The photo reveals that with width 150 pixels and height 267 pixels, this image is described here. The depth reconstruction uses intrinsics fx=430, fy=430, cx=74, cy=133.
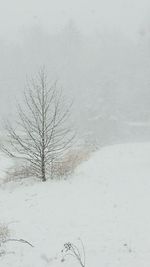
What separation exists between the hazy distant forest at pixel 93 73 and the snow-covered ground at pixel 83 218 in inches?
1717

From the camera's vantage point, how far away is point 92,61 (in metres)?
89.9

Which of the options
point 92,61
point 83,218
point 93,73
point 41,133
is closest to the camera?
point 83,218

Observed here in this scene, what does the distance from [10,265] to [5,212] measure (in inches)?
162

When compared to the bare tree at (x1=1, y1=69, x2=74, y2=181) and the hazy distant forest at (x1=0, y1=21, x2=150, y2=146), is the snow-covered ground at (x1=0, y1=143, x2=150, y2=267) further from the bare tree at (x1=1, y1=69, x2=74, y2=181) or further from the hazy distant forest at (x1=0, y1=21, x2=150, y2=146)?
the hazy distant forest at (x1=0, y1=21, x2=150, y2=146)

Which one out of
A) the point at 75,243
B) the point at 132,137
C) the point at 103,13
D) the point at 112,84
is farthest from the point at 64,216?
the point at 103,13

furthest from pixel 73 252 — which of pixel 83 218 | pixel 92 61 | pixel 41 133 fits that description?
pixel 92 61

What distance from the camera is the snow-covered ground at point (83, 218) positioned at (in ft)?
34.5

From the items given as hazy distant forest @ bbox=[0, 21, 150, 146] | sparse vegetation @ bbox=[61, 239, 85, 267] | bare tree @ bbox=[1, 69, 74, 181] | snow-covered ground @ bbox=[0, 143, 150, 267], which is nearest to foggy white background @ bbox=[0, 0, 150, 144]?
hazy distant forest @ bbox=[0, 21, 150, 146]

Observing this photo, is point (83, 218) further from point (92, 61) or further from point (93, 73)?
point (92, 61)

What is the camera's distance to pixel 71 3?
383 ft

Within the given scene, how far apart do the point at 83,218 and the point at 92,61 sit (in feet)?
259

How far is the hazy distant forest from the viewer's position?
6744 centimetres

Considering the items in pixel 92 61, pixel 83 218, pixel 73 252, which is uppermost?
pixel 92 61

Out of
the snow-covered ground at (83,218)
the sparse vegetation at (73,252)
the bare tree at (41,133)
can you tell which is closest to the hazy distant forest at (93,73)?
the bare tree at (41,133)
